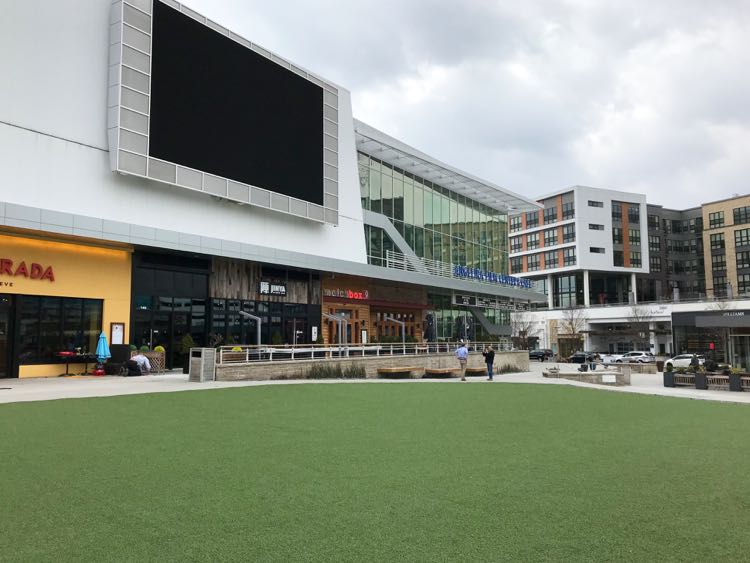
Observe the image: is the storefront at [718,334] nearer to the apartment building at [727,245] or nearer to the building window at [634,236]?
the apartment building at [727,245]

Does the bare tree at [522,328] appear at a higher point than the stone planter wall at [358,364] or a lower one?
higher

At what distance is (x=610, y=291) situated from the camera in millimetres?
95625

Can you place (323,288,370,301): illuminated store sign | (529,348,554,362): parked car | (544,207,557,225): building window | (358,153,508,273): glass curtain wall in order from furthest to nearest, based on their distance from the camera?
(544,207,557,225): building window → (529,348,554,362): parked car → (358,153,508,273): glass curtain wall → (323,288,370,301): illuminated store sign

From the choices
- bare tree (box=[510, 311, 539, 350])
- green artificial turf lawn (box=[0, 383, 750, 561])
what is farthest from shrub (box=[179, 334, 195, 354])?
bare tree (box=[510, 311, 539, 350])

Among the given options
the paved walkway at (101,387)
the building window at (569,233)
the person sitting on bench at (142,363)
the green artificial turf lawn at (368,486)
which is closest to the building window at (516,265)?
the building window at (569,233)

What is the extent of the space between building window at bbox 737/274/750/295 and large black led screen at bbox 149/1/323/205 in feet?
264

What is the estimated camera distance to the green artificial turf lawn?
16.9ft

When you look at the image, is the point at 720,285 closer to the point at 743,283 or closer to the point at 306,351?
the point at 743,283

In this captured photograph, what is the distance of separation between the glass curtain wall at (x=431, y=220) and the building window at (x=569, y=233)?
35644 millimetres

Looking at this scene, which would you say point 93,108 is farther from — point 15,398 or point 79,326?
point 15,398

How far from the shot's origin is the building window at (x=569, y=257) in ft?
301

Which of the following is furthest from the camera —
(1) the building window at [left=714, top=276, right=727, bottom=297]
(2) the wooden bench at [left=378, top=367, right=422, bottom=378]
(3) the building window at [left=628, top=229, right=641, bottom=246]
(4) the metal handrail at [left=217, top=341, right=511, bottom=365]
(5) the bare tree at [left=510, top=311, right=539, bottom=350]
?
(3) the building window at [left=628, top=229, right=641, bottom=246]

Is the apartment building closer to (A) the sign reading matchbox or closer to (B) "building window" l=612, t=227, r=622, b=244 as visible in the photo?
(B) "building window" l=612, t=227, r=622, b=244

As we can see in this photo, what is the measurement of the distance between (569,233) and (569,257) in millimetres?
3671
